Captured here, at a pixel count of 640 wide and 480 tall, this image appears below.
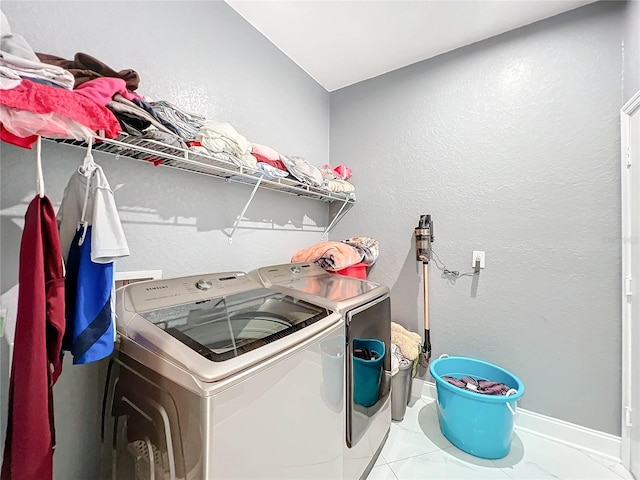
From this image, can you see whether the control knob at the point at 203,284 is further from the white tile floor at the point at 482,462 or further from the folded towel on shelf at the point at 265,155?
the white tile floor at the point at 482,462

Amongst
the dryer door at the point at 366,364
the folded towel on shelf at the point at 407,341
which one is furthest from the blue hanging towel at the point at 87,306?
the folded towel on shelf at the point at 407,341

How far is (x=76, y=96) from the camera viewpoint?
76 centimetres

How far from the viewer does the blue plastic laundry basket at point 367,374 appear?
136 centimetres

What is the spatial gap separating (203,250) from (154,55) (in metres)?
1.03

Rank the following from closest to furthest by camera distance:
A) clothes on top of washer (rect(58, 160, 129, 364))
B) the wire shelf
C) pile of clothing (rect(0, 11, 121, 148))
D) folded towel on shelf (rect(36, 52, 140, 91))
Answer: pile of clothing (rect(0, 11, 121, 148)), clothes on top of washer (rect(58, 160, 129, 364)), folded towel on shelf (rect(36, 52, 140, 91)), the wire shelf

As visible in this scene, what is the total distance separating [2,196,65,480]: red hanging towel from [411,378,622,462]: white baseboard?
2.53 meters

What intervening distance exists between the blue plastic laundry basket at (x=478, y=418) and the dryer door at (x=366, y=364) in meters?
0.41

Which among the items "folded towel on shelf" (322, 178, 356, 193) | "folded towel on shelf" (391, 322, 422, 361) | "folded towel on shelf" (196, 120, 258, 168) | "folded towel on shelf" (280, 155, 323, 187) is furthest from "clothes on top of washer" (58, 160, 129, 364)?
"folded towel on shelf" (391, 322, 422, 361)

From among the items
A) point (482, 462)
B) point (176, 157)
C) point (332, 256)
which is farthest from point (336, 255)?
point (482, 462)

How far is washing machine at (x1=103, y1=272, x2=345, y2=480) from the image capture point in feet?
2.28

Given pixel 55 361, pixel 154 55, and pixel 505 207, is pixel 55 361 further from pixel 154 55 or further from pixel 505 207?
pixel 505 207

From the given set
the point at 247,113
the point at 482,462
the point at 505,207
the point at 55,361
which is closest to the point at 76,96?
the point at 55,361

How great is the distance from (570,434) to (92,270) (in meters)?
2.74

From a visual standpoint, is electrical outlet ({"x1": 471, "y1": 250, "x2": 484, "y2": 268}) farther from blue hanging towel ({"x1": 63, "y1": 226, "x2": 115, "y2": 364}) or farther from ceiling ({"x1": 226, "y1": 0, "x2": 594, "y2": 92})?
blue hanging towel ({"x1": 63, "y1": 226, "x2": 115, "y2": 364})
